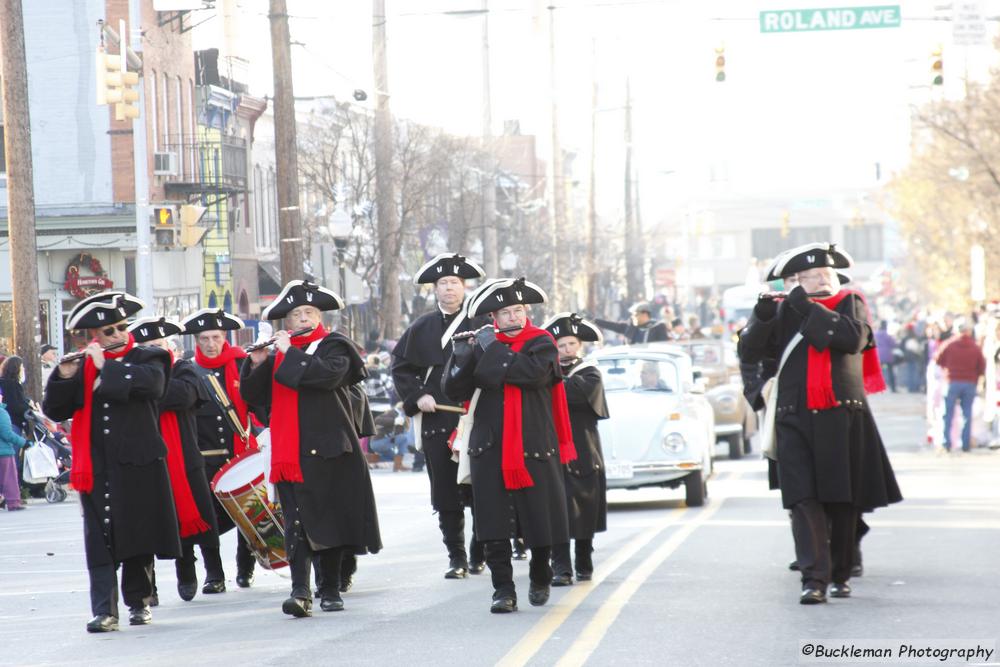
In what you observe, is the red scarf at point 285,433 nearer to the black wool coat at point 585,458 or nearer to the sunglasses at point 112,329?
the sunglasses at point 112,329

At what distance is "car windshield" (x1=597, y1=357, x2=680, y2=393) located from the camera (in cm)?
2047

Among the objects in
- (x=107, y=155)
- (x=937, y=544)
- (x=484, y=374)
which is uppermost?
(x=107, y=155)

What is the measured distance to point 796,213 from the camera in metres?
143

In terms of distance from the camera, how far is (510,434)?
36.1 ft

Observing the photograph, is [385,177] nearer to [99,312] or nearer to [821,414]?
[99,312]

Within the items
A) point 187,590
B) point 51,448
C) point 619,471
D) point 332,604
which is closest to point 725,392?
point 619,471

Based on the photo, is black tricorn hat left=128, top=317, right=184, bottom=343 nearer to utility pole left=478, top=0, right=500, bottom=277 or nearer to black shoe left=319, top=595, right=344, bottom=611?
black shoe left=319, top=595, right=344, bottom=611

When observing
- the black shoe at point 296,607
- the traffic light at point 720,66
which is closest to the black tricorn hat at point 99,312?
the black shoe at point 296,607

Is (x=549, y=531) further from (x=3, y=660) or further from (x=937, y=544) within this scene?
(x=937, y=544)

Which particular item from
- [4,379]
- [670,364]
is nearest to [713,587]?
[670,364]

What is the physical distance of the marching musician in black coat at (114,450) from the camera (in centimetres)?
1084

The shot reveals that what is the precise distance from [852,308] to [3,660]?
17.5ft

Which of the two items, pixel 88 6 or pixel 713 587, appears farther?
pixel 88 6

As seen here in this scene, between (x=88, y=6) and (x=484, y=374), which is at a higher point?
(x=88, y=6)
